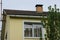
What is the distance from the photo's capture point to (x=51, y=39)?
11.7 m

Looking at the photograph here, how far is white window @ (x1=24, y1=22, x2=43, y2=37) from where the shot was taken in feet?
53.7

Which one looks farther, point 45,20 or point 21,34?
point 21,34

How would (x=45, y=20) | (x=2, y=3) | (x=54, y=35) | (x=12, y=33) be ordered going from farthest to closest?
(x=2, y=3) → (x=12, y=33) → (x=45, y=20) → (x=54, y=35)

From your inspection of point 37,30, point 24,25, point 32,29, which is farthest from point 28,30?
point 37,30

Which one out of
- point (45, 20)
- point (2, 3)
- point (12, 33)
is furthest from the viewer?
point (2, 3)

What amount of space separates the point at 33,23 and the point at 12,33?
6.89 ft

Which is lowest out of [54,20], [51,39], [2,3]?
[51,39]

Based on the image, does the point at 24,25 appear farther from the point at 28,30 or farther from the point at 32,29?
the point at 32,29

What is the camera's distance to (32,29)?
16562 mm

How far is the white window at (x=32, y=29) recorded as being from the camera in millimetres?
16381

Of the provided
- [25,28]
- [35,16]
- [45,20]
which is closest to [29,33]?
[25,28]

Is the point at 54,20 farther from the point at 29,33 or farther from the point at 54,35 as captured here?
the point at 29,33

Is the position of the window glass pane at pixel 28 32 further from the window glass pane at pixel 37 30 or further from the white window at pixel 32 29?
the window glass pane at pixel 37 30

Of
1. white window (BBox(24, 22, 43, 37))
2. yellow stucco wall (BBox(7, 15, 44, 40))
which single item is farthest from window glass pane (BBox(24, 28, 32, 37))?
yellow stucco wall (BBox(7, 15, 44, 40))
